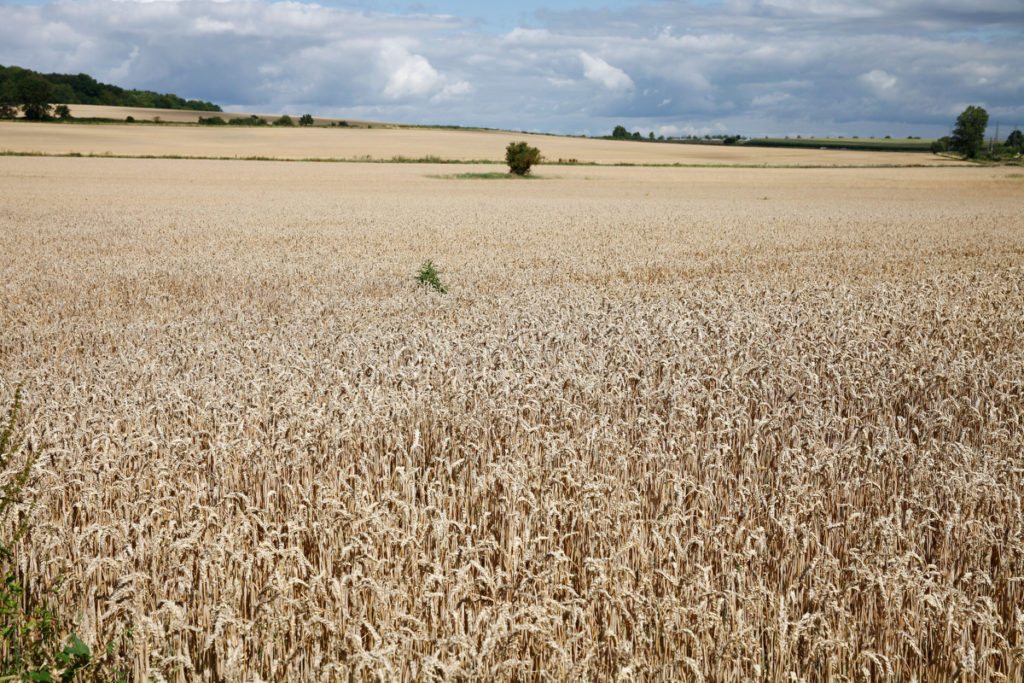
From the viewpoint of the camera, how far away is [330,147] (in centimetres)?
9662

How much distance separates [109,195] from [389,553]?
38.6 metres

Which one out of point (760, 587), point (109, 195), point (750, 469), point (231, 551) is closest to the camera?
point (760, 587)

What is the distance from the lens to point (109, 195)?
36875 millimetres

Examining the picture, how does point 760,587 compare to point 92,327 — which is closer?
point 760,587

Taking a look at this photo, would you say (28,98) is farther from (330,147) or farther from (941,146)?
(941,146)

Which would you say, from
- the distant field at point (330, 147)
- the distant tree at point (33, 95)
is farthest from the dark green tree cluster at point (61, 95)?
the distant field at point (330, 147)

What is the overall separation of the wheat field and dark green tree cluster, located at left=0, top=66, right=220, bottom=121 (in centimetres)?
12684

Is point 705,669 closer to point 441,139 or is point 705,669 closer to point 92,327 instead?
point 92,327

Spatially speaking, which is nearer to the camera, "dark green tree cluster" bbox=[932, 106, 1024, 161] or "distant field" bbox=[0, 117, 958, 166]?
"distant field" bbox=[0, 117, 958, 166]

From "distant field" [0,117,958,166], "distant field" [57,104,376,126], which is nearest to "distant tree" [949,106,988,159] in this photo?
"distant field" [0,117,958,166]

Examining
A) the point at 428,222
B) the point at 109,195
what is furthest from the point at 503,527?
the point at 109,195

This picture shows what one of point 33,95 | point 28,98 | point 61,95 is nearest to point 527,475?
point 33,95

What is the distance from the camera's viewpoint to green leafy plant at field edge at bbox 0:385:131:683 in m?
3.04

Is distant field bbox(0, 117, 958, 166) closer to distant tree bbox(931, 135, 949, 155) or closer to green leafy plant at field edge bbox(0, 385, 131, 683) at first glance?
distant tree bbox(931, 135, 949, 155)
